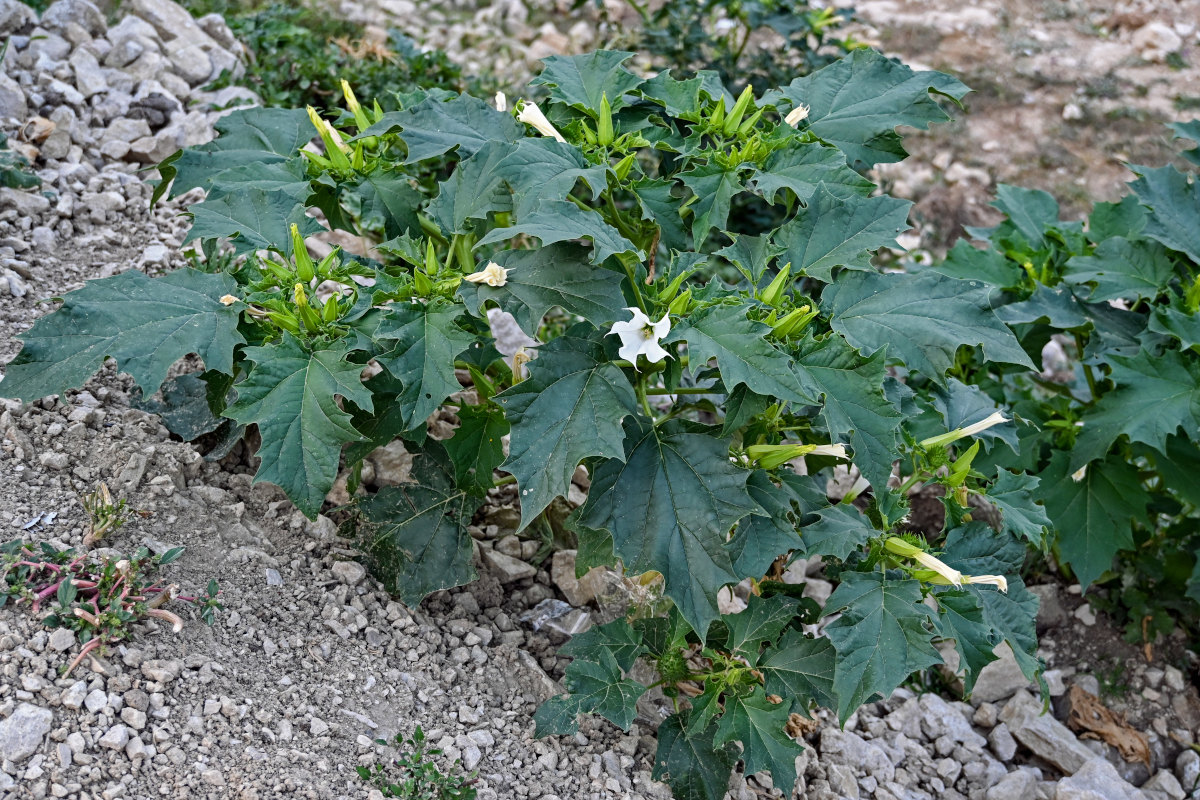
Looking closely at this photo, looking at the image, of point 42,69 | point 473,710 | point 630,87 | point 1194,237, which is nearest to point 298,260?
point 630,87

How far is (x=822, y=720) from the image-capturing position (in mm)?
2986

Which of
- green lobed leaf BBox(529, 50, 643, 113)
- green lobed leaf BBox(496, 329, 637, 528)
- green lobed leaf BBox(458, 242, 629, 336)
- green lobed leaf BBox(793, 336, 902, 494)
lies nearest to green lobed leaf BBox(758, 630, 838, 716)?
green lobed leaf BBox(793, 336, 902, 494)

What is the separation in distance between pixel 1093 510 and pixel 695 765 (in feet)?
5.29

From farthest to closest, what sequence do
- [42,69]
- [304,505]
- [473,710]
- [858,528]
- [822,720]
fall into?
[42,69] → [822,720] → [473,710] → [858,528] → [304,505]

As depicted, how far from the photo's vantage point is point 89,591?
236 cm

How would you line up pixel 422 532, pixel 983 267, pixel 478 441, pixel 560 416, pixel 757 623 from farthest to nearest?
A: pixel 983 267 < pixel 422 532 < pixel 478 441 < pixel 757 623 < pixel 560 416

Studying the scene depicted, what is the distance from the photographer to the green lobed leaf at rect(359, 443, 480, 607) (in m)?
2.68

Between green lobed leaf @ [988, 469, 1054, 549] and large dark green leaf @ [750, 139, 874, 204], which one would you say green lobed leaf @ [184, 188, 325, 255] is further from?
green lobed leaf @ [988, 469, 1054, 549]

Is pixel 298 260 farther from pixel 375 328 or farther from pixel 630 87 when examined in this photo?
pixel 630 87

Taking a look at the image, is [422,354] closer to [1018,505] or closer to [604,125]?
[604,125]

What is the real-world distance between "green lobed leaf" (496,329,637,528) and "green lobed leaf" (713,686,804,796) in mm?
723

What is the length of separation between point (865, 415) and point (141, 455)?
1852mm

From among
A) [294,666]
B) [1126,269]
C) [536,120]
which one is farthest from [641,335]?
[1126,269]

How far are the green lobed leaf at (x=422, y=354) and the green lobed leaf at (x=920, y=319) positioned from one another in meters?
0.87
